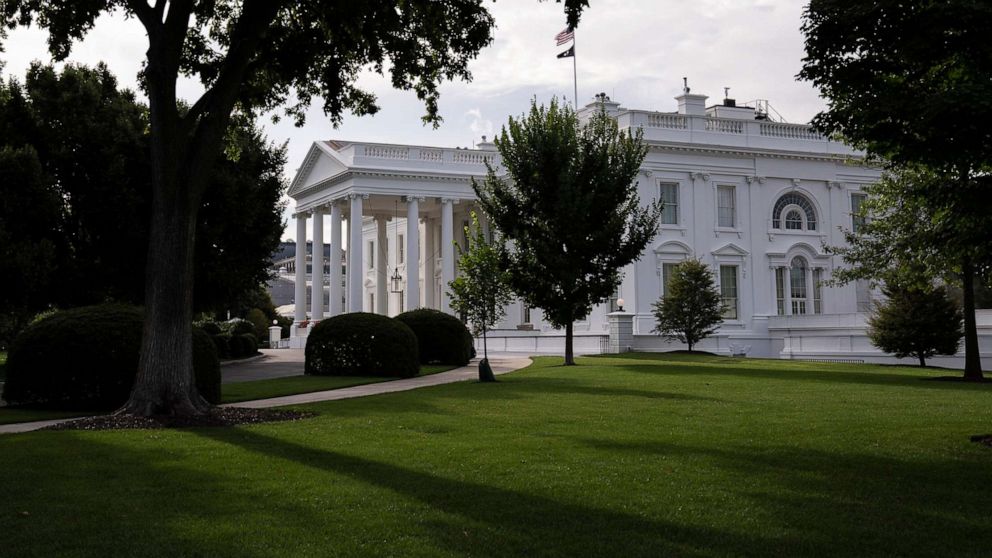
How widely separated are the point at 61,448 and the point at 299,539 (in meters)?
5.68

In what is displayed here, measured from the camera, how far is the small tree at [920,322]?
3045 centimetres

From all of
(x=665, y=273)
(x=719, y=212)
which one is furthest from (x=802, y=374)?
(x=719, y=212)

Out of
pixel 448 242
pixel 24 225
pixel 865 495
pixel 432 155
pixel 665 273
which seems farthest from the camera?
pixel 432 155

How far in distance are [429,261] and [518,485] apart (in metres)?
56.6

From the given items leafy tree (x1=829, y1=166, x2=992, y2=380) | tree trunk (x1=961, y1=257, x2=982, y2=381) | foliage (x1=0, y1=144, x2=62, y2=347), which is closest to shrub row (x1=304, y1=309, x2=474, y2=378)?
foliage (x1=0, y1=144, x2=62, y2=347)

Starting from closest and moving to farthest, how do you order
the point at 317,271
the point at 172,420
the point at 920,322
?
the point at 172,420, the point at 920,322, the point at 317,271

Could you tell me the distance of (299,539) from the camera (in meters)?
6.37

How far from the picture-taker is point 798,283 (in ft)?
165

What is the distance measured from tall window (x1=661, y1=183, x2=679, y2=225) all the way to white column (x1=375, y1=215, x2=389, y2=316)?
75.7ft

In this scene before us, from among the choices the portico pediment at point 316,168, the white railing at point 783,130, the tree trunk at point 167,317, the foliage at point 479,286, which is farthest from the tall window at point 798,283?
the tree trunk at point 167,317

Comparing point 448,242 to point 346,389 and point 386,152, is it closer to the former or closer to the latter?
point 386,152

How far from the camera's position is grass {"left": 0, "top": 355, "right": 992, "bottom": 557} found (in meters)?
6.34

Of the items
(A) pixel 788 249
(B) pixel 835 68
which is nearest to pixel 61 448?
(B) pixel 835 68

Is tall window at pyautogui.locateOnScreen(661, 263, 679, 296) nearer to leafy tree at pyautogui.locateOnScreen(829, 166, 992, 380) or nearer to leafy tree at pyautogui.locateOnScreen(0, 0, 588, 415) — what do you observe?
leafy tree at pyautogui.locateOnScreen(829, 166, 992, 380)
